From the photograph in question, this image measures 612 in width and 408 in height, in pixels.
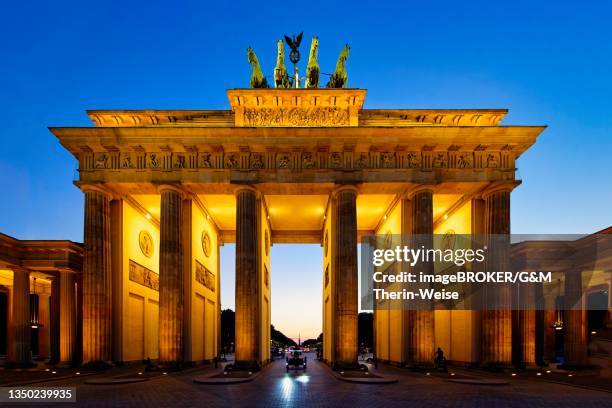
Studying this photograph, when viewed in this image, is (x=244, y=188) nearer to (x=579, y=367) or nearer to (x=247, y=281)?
(x=247, y=281)

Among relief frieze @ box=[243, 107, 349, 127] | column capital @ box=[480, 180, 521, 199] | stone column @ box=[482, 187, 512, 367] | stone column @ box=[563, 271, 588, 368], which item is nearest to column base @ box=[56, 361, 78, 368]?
relief frieze @ box=[243, 107, 349, 127]

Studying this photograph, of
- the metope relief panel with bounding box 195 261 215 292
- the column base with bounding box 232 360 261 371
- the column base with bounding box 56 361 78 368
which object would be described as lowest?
the column base with bounding box 56 361 78 368

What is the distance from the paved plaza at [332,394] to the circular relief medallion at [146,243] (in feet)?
42.2

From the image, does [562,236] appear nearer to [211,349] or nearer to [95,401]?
[211,349]

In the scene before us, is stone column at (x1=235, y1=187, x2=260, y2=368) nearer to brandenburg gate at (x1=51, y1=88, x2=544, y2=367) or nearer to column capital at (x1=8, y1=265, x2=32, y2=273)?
brandenburg gate at (x1=51, y1=88, x2=544, y2=367)

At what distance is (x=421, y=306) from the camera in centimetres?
2733

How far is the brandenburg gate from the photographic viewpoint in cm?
2756

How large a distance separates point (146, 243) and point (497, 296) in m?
24.4

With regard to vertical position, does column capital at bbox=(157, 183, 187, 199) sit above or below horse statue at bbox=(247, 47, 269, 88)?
below

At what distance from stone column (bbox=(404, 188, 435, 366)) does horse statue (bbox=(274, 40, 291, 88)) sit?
37.7ft

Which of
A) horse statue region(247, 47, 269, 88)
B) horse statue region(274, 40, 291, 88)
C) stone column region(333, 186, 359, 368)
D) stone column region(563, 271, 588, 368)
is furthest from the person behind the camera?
horse statue region(274, 40, 291, 88)

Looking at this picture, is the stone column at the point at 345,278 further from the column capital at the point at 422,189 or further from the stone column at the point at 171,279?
the stone column at the point at 171,279

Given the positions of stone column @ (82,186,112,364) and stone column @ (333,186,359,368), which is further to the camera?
stone column @ (333,186,359,368)

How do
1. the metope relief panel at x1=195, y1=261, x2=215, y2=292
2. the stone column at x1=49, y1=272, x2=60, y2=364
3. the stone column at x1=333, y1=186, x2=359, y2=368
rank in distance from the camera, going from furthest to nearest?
1. the stone column at x1=49, y1=272, x2=60, y2=364
2. the metope relief panel at x1=195, y1=261, x2=215, y2=292
3. the stone column at x1=333, y1=186, x2=359, y2=368
